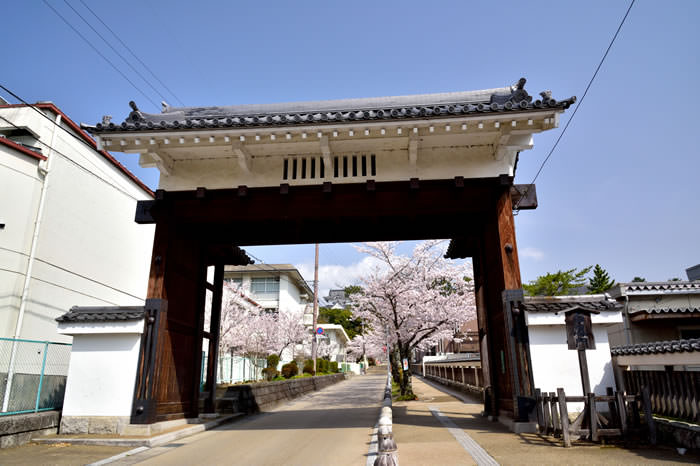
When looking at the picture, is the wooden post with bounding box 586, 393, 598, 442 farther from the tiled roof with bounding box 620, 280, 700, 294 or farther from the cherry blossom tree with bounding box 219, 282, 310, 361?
the cherry blossom tree with bounding box 219, 282, 310, 361

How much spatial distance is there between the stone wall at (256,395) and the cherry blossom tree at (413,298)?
558 cm

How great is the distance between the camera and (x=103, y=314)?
9797 millimetres

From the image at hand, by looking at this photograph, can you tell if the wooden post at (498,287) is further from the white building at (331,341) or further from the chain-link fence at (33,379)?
the white building at (331,341)

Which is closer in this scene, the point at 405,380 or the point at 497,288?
the point at 497,288

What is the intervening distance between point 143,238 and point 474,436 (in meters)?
18.0

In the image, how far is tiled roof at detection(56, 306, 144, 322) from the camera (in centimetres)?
976

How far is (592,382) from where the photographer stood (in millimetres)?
8633

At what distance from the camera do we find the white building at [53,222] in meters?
13.4

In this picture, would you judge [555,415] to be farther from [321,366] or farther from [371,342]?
[321,366]

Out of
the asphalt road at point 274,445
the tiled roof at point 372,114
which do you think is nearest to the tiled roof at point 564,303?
the tiled roof at point 372,114

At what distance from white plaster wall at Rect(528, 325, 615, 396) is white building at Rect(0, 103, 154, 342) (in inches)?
532

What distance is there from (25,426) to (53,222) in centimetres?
823

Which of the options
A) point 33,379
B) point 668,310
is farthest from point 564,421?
point 33,379

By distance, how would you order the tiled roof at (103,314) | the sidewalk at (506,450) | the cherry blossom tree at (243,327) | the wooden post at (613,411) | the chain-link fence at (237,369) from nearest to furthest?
1. the sidewalk at (506,450)
2. the wooden post at (613,411)
3. the tiled roof at (103,314)
4. the chain-link fence at (237,369)
5. the cherry blossom tree at (243,327)
